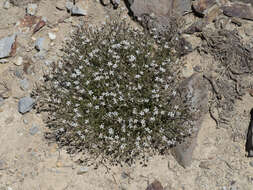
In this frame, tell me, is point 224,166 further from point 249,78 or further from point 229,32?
point 229,32

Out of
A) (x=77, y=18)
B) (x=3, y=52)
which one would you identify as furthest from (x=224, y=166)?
(x=3, y=52)

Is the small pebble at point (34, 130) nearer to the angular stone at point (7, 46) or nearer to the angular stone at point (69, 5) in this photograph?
the angular stone at point (7, 46)

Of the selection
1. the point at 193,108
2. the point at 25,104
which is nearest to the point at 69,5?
the point at 25,104

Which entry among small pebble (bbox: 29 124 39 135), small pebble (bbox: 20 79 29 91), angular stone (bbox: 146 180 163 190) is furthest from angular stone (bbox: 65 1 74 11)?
angular stone (bbox: 146 180 163 190)

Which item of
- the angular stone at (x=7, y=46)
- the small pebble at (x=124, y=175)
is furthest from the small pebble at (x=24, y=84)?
the small pebble at (x=124, y=175)

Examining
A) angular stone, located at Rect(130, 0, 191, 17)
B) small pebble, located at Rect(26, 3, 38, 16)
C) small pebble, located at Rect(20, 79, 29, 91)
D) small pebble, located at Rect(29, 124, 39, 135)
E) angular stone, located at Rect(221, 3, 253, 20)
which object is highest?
angular stone, located at Rect(221, 3, 253, 20)

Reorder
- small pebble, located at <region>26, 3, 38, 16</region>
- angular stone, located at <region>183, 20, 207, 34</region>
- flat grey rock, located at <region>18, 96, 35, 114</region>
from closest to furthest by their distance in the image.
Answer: flat grey rock, located at <region>18, 96, 35, 114</region>
angular stone, located at <region>183, 20, 207, 34</region>
small pebble, located at <region>26, 3, 38, 16</region>

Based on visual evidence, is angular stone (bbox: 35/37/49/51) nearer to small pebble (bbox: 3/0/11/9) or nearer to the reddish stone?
the reddish stone
